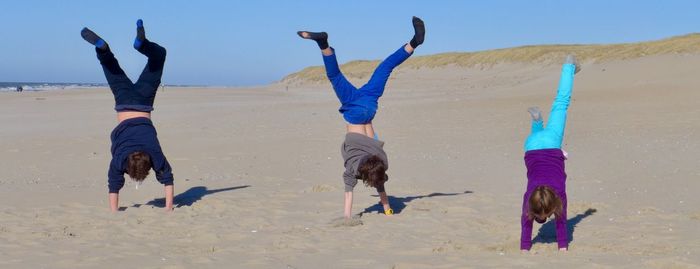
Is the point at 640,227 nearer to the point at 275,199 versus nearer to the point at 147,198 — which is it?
the point at 275,199

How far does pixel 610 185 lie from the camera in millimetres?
10164

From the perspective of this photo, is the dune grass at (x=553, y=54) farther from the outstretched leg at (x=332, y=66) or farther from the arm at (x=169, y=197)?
the arm at (x=169, y=197)

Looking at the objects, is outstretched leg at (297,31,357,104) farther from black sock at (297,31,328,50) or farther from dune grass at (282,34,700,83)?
dune grass at (282,34,700,83)

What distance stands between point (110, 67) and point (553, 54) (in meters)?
39.7

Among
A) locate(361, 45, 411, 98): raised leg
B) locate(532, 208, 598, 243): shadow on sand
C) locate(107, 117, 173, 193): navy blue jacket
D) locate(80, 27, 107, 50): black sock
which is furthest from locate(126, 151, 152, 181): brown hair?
locate(532, 208, 598, 243): shadow on sand

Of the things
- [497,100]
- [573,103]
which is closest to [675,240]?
[573,103]

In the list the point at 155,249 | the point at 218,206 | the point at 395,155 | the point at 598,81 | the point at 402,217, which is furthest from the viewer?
the point at 598,81

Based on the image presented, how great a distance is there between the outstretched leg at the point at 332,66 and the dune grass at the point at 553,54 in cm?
2558

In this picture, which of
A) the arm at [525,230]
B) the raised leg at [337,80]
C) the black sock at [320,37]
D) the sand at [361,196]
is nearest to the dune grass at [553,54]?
the sand at [361,196]

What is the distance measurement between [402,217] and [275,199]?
1.90 meters

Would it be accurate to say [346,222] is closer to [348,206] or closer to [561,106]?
[348,206]

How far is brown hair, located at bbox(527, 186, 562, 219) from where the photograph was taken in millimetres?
6172

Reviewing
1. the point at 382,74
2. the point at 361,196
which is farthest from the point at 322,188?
the point at 382,74

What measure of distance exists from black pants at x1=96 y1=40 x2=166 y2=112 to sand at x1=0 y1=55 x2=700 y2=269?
114 centimetres
